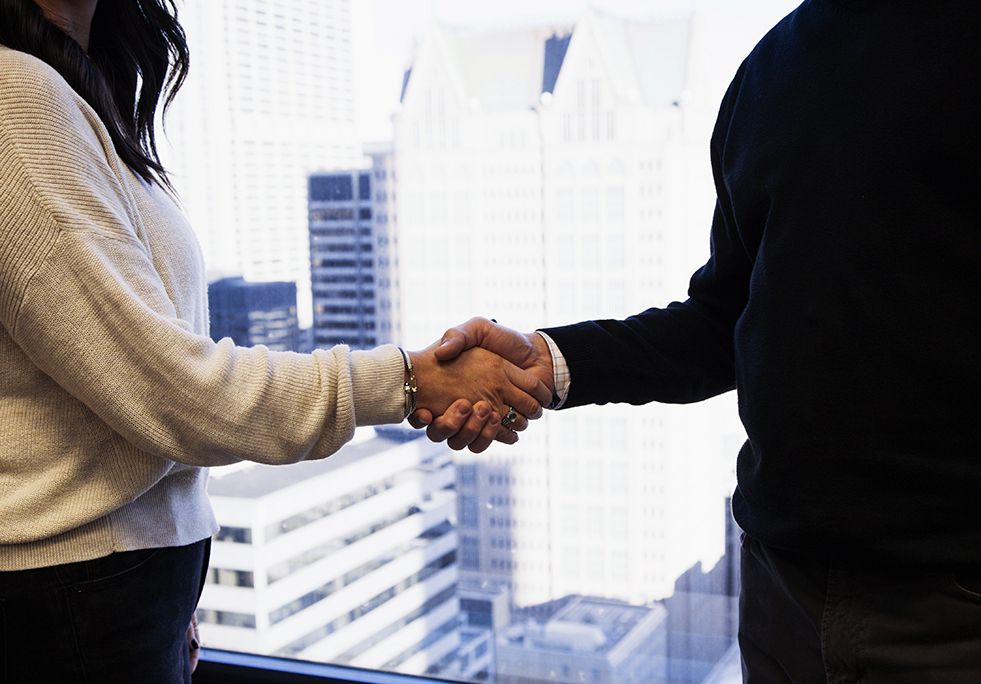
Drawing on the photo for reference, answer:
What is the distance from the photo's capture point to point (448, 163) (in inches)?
77.5

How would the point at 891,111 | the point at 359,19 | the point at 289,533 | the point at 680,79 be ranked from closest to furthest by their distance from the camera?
the point at 891,111, the point at 680,79, the point at 359,19, the point at 289,533

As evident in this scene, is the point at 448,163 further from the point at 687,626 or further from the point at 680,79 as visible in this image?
the point at 687,626

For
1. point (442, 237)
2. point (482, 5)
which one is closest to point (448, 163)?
point (442, 237)

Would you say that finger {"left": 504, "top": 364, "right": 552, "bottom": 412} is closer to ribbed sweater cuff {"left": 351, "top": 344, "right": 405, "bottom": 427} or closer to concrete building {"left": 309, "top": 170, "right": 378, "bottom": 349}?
ribbed sweater cuff {"left": 351, "top": 344, "right": 405, "bottom": 427}

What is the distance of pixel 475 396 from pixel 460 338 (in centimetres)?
10

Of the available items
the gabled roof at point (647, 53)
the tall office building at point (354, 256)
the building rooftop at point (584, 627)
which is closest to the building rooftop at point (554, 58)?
the gabled roof at point (647, 53)

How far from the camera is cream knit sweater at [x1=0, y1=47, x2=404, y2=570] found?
0.95 m

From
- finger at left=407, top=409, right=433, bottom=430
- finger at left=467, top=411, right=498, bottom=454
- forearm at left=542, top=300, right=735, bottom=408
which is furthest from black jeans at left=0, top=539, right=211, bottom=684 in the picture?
forearm at left=542, top=300, right=735, bottom=408

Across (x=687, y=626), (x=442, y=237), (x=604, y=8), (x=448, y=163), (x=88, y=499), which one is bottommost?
(x=687, y=626)

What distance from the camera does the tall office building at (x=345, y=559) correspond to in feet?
7.04

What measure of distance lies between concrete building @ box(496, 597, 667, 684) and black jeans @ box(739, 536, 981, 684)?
2.82 feet

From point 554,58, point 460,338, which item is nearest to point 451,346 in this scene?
point 460,338

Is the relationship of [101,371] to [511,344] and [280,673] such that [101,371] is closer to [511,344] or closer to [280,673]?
[511,344]

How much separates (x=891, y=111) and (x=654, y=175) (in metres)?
0.84
